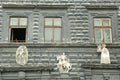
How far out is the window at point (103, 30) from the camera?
19.3m

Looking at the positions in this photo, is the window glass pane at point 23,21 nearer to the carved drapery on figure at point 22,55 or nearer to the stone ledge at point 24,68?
the carved drapery on figure at point 22,55

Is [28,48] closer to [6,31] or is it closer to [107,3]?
[6,31]

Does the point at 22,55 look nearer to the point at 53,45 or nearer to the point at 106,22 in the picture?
the point at 53,45

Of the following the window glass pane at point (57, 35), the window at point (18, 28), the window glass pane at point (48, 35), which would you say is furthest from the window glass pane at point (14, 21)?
the window glass pane at point (57, 35)

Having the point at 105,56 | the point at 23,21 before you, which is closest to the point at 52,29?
the point at 23,21

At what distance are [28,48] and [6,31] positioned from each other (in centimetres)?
159

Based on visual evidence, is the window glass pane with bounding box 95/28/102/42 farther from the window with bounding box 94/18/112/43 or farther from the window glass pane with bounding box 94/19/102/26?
the window glass pane with bounding box 94/19/102/26

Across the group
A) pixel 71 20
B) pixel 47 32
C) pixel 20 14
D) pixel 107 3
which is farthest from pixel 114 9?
pixel 20 14

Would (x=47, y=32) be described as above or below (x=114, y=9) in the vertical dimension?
below

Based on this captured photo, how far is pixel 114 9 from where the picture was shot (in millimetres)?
19516

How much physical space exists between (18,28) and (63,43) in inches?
107

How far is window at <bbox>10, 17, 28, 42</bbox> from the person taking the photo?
63.3ft

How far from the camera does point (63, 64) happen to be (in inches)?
712

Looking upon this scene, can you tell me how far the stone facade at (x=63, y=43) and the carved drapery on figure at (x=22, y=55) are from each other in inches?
8.1
